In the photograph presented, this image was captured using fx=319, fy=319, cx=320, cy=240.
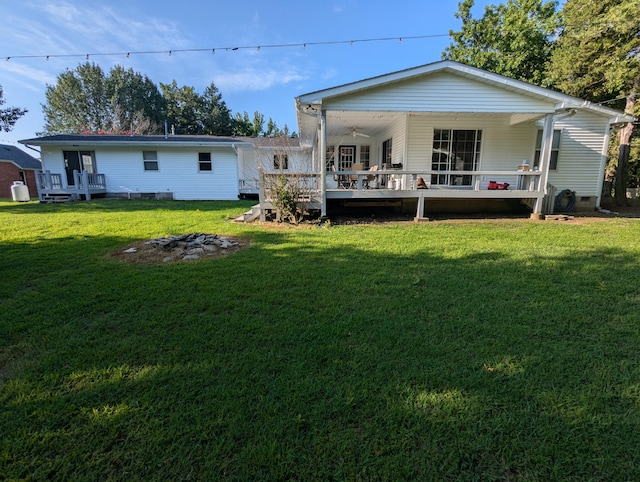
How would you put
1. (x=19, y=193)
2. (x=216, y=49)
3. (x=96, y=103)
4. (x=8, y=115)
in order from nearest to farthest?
1. (x=216, y=49)
2. (x=19, y=193)
3. (x=8, y=115)
4. (x=96, y=103)

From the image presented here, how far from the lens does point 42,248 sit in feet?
19.1

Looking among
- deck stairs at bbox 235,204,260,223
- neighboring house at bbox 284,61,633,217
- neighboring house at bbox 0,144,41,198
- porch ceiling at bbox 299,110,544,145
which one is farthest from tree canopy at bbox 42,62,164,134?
neighboring house at bbox 284,61,633,217

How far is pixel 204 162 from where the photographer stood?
54.3 ft

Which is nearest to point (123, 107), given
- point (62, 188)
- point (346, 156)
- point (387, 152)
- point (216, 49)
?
point (62, 188)

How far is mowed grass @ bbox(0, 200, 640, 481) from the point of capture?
1.64 m

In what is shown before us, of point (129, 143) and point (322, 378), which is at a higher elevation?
point (129, 143)

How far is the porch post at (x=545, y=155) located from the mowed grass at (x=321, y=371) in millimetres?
5093

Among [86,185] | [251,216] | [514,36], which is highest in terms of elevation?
[514,36]

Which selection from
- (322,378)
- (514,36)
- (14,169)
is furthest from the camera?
(14,169)

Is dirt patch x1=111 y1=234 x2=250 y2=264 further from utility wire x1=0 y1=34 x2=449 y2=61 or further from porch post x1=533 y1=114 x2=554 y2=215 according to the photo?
porch post x1=533 y1=114 x2=554 y2=215

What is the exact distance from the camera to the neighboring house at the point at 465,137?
835cm

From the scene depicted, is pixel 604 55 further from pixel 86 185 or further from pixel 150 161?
pixel 86 185

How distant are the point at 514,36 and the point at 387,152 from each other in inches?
468

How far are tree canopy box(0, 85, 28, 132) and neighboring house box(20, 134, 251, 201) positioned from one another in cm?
910
